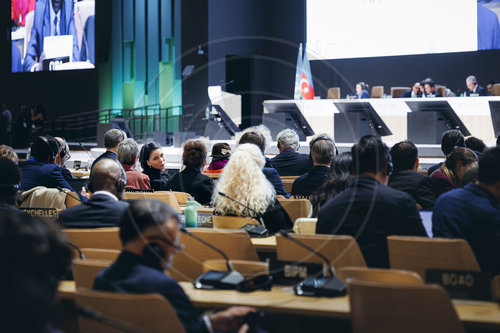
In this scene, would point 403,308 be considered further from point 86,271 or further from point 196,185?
point 196,185

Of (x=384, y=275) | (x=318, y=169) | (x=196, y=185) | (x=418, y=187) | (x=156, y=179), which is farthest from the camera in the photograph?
(x=156, y=179)

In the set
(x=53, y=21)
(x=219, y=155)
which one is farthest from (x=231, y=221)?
(x=53, y=21)

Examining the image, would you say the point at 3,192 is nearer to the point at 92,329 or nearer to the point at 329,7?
the point at 92,329

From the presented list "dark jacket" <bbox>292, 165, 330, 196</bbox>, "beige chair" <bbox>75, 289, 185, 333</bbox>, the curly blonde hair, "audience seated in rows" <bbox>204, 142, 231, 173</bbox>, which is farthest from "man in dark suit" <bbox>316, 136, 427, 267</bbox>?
"audience seated in rows" <bbox>204, 142, 231, 173</bbox>

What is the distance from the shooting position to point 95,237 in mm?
3225

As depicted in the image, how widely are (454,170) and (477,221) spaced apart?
1.98m

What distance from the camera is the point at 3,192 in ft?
11.8

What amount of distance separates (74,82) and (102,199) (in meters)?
16.2

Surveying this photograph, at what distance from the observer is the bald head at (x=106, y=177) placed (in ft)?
11.4

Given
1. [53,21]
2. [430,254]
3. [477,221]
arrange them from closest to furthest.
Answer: [430,254] → [477,221] → [53,21]

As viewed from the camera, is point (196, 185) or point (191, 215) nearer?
point (191, 215)

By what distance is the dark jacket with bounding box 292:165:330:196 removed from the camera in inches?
196

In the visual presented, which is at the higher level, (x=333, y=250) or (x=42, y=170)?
(x=42, y=170)

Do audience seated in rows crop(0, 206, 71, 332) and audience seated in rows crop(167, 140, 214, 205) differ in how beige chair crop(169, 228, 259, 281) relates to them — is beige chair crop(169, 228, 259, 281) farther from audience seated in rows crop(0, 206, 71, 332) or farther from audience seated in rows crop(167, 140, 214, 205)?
audience seated in rows crop(167, 140, 214, 205)
